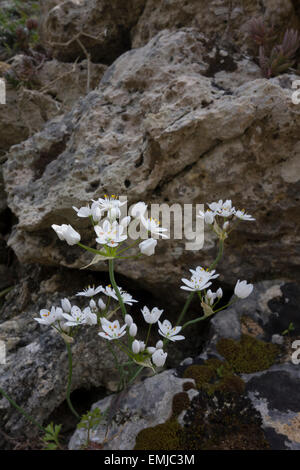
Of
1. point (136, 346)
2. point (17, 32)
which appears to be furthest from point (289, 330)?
point (17, 32)

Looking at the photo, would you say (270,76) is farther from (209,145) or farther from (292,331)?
(292,331)

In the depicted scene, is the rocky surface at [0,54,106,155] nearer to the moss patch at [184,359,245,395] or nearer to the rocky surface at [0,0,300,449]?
the rocky surface at [0,0,300,449]

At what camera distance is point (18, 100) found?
4320 millimetres

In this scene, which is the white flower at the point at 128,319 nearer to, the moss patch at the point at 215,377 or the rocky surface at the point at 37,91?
the moss patch at the point at 215,377

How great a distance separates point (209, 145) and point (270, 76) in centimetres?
111

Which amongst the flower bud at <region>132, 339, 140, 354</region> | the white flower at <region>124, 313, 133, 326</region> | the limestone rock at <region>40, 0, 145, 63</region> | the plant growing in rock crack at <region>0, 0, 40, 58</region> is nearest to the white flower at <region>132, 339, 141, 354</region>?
the flower bud at <region>132, 339, 140, 354</region>

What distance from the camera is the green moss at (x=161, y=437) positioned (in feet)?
6.09

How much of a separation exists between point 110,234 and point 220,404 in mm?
1315

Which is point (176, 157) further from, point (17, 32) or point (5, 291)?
point (17, 32)

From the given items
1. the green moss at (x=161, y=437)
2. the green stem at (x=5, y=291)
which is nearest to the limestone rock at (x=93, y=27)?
the green stem at (x=5, y=291)

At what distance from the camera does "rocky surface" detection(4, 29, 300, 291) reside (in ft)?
8.23

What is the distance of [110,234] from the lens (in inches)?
64.0

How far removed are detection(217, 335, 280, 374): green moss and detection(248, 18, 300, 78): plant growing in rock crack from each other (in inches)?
94.2
